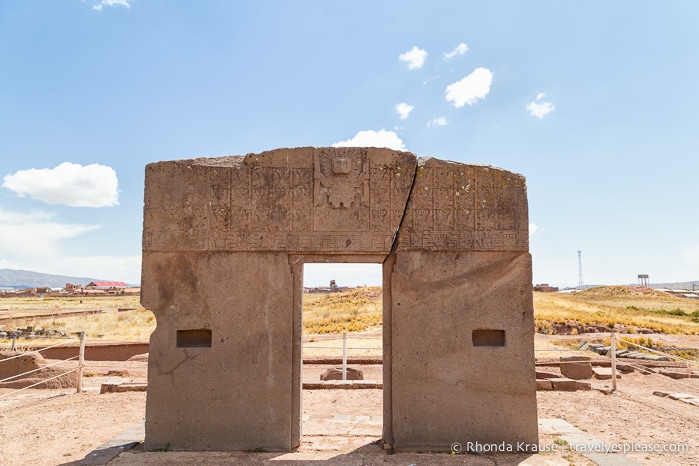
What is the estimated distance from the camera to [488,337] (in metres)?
5.97

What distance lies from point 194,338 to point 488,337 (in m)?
3.71

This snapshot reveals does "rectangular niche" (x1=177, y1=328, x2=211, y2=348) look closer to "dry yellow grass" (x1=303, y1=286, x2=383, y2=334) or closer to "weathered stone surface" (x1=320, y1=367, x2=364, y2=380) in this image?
"weathered stone surface" (x1=320, y1=367, x2=364, y2=380)

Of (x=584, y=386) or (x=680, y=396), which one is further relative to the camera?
(x=584, y=386)

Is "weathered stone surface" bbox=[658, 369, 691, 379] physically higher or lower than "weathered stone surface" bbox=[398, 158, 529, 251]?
lower

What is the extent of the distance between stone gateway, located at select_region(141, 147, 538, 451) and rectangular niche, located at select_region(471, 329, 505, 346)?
18 mm

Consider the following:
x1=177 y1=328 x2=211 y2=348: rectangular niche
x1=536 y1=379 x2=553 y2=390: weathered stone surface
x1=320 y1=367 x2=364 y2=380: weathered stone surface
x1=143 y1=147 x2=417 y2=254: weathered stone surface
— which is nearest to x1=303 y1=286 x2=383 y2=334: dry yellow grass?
x1=320 y1=367 x2=364 y2=380: weathered stone surface

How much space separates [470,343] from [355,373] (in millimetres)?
4994

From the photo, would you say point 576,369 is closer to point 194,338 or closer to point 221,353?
point 221,353

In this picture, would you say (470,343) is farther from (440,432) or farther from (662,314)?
(662,314)

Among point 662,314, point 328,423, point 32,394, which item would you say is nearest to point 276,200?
point 328,423

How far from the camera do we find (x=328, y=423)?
22.7ft

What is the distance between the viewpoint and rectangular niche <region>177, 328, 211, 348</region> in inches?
235

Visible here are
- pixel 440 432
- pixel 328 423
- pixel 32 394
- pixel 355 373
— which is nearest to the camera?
pixel 440 432

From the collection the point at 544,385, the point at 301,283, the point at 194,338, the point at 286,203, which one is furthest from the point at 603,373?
the point at 194,338
